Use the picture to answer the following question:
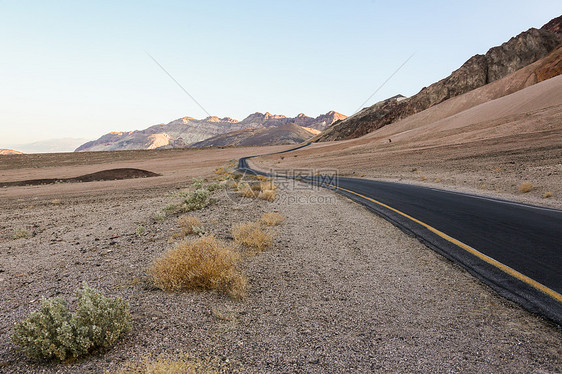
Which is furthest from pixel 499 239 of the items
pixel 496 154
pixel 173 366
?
pixel 496 154

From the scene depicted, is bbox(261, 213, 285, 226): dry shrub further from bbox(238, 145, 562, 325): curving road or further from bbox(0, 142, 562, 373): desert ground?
bbox(238, 145, 562, 325): curving road

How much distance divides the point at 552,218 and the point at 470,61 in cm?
10273

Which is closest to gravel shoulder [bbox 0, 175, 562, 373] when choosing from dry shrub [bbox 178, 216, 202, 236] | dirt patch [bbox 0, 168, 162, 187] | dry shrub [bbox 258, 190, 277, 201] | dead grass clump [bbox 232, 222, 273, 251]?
dead grass clump [bbox 232, 222, 273, 251]

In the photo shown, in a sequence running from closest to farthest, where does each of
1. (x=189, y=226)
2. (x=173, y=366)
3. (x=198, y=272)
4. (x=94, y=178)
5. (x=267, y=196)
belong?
(x=173, y=366)
(x=198, y=272)
(x=189, y=226)
(x=267, y=196)
(x=94, y=178)

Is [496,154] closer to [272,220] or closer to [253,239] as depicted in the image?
[272,220]

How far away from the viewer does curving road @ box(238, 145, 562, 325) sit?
13.1 ft

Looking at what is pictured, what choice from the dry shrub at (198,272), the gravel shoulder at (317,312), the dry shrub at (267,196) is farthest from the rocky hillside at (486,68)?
the dry shrub at (198,272)

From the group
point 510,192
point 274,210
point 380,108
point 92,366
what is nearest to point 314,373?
point 92,366

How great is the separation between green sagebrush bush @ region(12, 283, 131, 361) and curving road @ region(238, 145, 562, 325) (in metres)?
4.83

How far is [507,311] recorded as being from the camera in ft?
11.7

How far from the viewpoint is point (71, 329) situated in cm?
294

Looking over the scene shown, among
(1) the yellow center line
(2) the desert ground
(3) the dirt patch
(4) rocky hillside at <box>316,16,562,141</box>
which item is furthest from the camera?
(4) rocky hillside at <box>316,16,562,141</box>

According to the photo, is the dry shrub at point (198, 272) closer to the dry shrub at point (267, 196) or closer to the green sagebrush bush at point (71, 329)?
the green sagebrush bush at point (71, 329)

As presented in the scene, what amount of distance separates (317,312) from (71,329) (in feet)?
8.79
